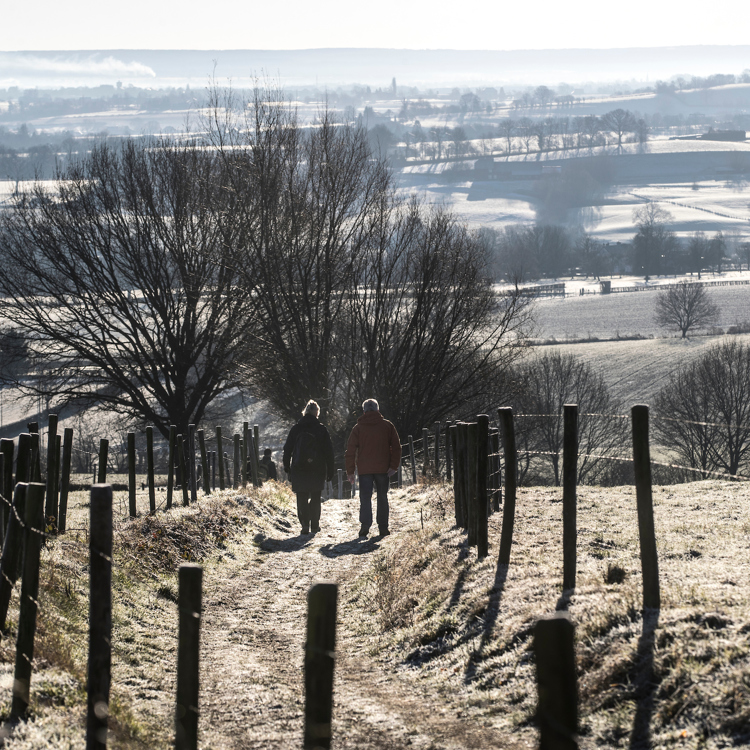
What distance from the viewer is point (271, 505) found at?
55.1 ft

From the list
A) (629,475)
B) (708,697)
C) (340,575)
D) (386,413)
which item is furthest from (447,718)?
(629,475)

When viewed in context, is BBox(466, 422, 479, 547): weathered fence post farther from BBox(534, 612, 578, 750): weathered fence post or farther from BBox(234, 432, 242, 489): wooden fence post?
BBox(234, 432, 242, 489): wooden fence post

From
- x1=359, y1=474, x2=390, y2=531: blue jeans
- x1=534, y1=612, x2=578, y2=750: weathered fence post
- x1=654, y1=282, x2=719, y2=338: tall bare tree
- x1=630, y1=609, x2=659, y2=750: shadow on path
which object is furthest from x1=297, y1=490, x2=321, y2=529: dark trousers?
x1=654, y1=282, x2=719, y2=338: tall bare tree

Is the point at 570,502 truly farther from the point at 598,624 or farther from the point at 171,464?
the point at 171,464

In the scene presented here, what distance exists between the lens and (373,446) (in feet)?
43.6

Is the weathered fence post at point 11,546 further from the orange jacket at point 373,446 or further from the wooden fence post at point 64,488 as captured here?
the orange jacket at point 373,446

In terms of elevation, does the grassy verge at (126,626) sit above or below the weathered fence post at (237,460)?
above

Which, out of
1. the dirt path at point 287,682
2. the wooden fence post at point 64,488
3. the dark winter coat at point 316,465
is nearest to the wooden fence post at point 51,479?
the wooden fence post at point 64,488

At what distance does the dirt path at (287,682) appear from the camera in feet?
17.7

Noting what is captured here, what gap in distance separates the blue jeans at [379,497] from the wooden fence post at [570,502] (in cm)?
616

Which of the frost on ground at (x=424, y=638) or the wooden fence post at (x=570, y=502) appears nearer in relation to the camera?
the frost on ground at (x=424, y=638)

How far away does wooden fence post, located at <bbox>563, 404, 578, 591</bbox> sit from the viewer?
7.23 metres

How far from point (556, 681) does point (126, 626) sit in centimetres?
607

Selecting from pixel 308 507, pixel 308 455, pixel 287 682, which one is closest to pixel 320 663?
pixel 287 682
